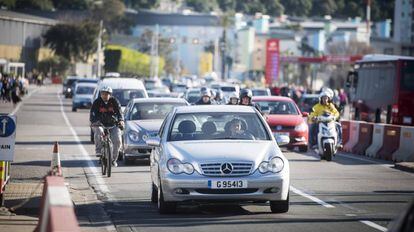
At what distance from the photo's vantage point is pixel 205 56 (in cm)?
18162

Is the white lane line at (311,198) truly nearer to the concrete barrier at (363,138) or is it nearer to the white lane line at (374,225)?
the white lane line at (374,225)

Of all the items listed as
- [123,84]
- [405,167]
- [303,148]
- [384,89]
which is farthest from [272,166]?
[384,89]

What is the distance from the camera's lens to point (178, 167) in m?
14.5

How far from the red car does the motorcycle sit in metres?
2.99

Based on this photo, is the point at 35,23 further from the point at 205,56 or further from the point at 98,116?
the point at 98,116

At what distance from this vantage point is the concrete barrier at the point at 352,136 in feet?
106

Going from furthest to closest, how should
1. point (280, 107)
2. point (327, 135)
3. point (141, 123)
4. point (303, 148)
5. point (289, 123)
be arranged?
point (280, 107) → point (303, 148) → point (289, 123) → point (327, 135) → point (141, 123)

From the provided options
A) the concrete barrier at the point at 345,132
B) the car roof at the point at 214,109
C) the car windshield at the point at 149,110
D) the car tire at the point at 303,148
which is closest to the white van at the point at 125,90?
the concrete barrier at the point at 345,132

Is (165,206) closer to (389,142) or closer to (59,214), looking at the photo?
(59,214)

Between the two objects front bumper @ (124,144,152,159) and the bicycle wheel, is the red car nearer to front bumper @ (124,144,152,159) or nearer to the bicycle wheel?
front bumper @ (124,144,152,159)

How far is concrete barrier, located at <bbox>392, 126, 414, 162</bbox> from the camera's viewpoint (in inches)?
1087

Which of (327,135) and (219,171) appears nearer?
(219,171)

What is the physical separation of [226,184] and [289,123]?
16.4 metres

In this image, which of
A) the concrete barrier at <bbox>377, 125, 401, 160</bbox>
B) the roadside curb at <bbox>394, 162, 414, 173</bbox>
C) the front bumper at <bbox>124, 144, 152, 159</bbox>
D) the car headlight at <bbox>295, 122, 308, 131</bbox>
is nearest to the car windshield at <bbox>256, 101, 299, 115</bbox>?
the car headlight at <bbox>295, 122, 308, 131</bbox>
